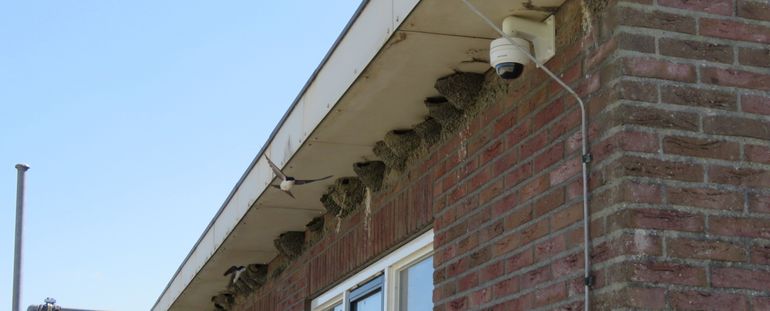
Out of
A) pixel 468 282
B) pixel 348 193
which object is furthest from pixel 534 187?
pixel 348 193

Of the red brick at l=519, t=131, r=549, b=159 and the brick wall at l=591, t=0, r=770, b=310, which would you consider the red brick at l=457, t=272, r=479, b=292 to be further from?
the brick wall at l=591, t=0, r=770, b=310

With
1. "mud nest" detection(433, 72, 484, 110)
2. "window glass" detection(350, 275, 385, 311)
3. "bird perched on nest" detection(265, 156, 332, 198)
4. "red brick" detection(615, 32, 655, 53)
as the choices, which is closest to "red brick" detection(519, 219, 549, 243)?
"red brick" detection(615, 32, 655, 53)

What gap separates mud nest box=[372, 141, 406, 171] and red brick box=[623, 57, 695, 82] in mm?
2172

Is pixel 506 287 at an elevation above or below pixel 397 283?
below

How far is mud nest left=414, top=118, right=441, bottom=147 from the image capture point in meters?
5.52

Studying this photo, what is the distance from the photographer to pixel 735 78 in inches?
156

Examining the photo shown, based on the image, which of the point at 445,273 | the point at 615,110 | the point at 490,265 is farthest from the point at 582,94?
the point at 445,273

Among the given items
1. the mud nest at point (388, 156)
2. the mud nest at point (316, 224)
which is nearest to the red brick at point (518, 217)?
the mud nest at point (388, 156)

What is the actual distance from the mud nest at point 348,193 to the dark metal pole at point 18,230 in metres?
7.29

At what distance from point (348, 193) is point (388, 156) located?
0.79 meters

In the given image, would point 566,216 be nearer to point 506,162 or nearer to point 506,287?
point 506,287

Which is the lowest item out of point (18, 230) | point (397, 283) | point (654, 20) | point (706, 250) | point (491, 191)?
point (706, 250)

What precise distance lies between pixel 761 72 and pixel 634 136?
56 centimetres

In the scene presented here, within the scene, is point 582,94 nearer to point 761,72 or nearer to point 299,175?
point 761,72
